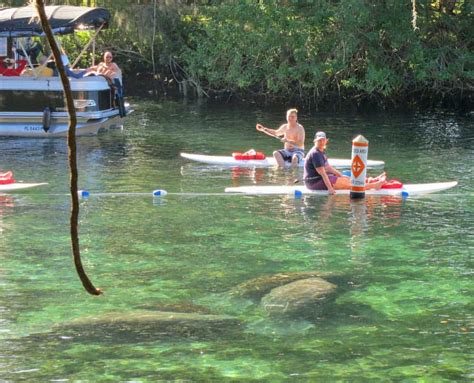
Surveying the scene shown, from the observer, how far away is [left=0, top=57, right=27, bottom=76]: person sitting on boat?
78.2 feet

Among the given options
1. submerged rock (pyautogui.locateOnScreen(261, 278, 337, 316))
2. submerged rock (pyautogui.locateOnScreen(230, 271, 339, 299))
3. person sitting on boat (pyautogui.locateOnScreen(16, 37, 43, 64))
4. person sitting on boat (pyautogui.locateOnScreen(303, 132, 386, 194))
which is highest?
person sitting on boat (pyautogui.locateOnScreen(16, 37, 43, 64))

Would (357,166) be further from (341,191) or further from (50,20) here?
(50,20)

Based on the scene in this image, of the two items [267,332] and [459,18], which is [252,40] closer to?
[459,18]

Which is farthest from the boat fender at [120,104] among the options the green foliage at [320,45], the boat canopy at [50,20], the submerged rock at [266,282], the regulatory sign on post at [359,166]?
the submerged rock at [266,282]

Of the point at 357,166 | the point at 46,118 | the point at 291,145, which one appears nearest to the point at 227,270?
the point at 357,166

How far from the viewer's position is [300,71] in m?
30.9

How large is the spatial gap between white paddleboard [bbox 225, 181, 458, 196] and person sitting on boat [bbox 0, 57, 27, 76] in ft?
31.2

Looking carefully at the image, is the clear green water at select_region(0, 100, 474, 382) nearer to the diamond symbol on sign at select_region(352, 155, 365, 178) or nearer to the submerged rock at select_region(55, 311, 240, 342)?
the submerged rock at select_region(55, 311, 240, 342)

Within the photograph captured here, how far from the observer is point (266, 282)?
34.7ft

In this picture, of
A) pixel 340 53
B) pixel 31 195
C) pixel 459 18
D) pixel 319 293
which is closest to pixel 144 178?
pixel 31 195

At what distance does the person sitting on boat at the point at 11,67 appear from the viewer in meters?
23.8

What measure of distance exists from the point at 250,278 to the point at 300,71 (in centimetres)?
2070

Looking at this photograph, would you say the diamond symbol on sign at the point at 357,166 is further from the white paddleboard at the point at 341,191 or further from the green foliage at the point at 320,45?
the green foliage at the point at 320,45

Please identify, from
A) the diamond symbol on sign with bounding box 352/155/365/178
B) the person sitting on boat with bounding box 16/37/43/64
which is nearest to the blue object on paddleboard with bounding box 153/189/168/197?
the diamond symbol on sign with bounding box 352/155/365/178
